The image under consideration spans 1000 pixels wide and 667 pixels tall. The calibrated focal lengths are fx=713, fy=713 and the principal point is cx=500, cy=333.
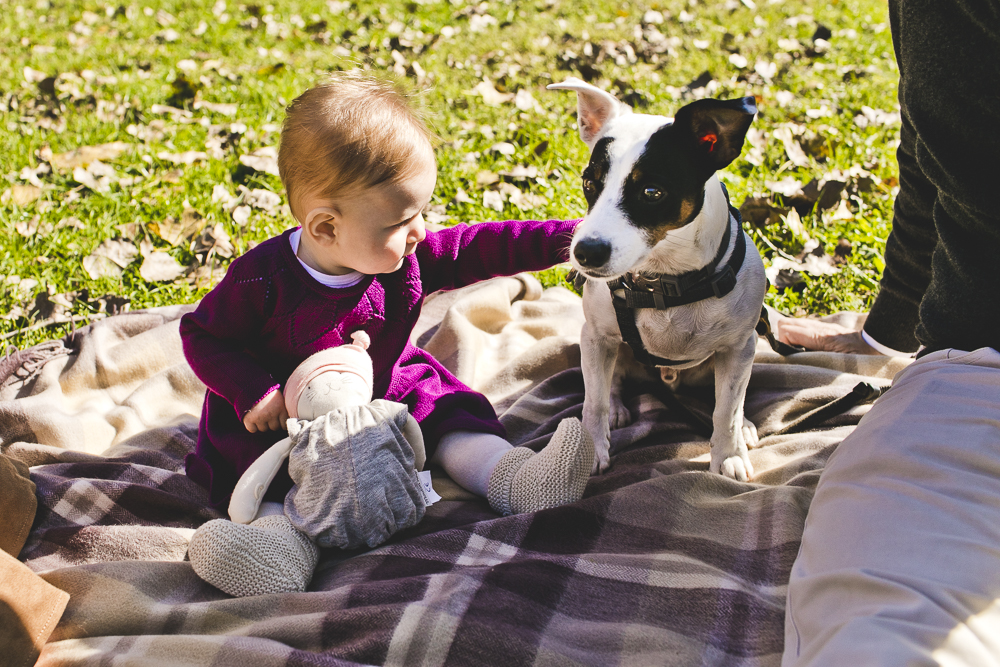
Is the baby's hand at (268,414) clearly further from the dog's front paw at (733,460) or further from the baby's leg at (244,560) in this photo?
the dog's front paw at (733,460)

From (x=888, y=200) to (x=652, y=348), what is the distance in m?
2.08

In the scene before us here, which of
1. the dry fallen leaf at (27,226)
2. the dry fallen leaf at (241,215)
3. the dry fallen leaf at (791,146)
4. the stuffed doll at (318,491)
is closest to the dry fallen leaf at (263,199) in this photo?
the dry fallen leaf at (241,215)

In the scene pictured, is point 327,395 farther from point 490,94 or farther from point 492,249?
point 490,94

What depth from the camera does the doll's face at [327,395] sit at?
179 centimetres

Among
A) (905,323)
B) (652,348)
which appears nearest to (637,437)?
(652,348)

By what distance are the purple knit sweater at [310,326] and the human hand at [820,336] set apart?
41.7 inches

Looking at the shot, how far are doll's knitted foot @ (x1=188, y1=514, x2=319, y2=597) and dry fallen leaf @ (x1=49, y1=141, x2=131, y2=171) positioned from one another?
3.11 metres

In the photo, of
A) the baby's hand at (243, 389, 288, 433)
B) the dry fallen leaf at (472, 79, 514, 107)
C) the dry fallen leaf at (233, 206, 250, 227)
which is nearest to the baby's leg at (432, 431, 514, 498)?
the baby's hand at (243, 389, 288, 433)

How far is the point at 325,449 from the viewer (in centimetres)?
170

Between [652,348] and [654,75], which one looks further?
[654,75]

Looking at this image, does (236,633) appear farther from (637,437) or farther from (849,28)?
(849,28)

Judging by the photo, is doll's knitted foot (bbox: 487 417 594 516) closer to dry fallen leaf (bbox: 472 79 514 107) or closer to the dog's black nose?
the dog's black nose

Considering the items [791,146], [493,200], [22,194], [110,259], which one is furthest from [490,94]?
[22,194]

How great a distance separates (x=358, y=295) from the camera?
1961 mm
